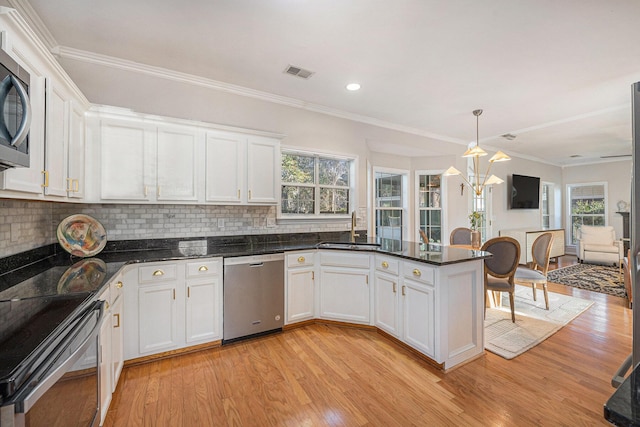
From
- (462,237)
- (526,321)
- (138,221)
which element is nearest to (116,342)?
(138,221)

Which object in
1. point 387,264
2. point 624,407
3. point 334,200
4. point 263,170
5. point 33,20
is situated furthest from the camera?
point 334,200

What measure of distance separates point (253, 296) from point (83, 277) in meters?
1.38

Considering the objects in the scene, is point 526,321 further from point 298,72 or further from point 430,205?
point 298,72

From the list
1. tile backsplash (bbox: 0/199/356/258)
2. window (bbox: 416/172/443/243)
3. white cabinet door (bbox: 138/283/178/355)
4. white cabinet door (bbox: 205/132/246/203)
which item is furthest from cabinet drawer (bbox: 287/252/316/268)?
window (bbox: 416/172/443/243)

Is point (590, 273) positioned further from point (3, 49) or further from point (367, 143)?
point (3, 49)

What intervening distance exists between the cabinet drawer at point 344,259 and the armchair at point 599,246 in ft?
22.0

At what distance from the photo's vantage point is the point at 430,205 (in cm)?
556

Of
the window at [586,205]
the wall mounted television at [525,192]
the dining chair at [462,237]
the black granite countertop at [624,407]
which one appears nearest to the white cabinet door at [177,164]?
the black granite countertop at [624,407]

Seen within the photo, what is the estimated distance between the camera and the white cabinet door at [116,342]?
1.86 metres

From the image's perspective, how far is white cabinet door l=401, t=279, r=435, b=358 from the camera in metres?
2.26

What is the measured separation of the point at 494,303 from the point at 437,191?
245cm

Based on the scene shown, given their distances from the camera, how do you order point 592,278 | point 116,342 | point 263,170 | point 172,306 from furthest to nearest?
point 592,278 < point 263,170 < point 172,306 < point 116,342

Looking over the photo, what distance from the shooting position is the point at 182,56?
103 inches

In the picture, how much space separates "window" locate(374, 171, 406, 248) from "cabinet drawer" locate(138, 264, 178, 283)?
3644mm
